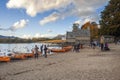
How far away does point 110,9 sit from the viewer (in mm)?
93062

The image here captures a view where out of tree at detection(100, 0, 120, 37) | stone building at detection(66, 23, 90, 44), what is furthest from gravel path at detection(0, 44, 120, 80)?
stone building at detection(66, 23, 90, 44)

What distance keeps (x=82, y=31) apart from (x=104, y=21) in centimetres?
2528

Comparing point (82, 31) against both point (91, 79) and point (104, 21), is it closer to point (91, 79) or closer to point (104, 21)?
point (104, 21)

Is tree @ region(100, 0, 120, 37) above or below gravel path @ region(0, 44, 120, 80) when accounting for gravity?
above

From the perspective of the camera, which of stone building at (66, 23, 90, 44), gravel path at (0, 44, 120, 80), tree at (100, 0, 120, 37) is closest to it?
gravel path at (0, 44, 120, 80)

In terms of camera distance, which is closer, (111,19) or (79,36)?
(111,19)

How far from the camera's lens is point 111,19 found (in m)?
89.8

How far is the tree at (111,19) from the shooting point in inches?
3462

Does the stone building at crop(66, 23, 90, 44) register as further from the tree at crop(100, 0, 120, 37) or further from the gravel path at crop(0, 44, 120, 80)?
the gravel path at crop(0, 44, 120, 80)

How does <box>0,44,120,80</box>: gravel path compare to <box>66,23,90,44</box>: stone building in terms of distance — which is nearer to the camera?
<box>0,44,120,80</box>: gravel path

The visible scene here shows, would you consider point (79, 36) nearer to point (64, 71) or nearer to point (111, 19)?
point (111, 19)

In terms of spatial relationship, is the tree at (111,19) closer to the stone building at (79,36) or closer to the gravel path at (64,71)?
the stone building at (79,36)

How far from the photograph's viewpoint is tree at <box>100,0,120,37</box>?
87938 mm

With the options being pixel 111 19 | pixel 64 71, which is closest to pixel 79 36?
pixel 111 19
